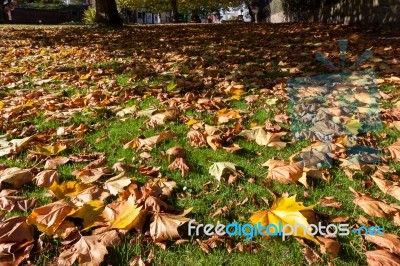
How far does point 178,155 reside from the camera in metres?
2.66

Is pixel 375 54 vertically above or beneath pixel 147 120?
above

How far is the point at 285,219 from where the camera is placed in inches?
68.8

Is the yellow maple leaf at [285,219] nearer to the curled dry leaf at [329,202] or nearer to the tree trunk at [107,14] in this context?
the curled dry leaf at [329,202]

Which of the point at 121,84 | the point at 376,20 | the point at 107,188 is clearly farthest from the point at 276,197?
the point at 376,20

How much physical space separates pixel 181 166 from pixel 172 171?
78 mm

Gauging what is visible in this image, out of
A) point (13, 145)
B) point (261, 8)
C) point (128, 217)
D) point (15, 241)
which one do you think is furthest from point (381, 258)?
point (261, 8)

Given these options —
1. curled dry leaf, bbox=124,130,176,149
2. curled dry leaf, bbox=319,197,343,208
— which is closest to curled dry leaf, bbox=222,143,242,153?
curled dry leaf, bbox=124,130,176,149

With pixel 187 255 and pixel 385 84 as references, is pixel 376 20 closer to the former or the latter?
pixel 385 84

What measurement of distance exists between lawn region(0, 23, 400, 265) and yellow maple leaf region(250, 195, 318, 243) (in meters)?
0.06

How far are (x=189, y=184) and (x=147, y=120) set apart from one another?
4.53 ft

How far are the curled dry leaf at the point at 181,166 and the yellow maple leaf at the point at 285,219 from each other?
76 centimetres

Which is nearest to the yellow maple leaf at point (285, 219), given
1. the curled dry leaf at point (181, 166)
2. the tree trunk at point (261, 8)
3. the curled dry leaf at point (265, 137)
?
the curled dry leaf at point (181, 166)

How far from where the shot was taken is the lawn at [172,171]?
1.67 meters

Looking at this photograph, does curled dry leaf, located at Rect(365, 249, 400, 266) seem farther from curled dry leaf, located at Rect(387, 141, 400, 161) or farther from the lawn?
curled dry leaf, located at Rect(387, 141, 400, 161)
